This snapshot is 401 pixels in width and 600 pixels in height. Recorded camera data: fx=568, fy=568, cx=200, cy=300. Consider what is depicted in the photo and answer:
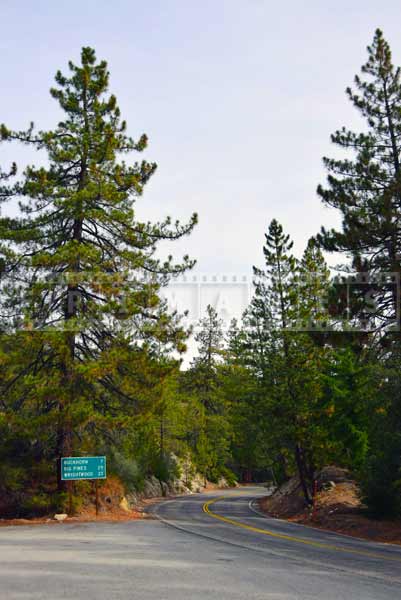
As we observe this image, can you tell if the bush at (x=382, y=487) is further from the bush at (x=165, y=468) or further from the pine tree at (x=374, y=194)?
the bush at (x=165, y=468)

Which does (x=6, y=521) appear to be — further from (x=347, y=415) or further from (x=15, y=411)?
(x=347, y=415)

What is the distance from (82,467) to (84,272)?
7.79m

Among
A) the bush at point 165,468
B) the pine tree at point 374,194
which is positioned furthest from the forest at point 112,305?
the bush at point 165,468

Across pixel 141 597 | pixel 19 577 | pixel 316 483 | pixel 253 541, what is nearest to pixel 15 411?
pixel 253 541

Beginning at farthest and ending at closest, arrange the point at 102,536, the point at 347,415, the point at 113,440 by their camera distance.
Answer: the point at 347,415
the point at 113,440
the point at 102,536

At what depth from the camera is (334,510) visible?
25.5 metres

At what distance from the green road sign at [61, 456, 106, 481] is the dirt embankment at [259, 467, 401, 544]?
32.0 feet

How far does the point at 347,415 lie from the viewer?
3600 centimetres

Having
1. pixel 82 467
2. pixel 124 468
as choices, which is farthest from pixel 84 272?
pixel 124 468

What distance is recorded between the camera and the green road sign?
2212 cm

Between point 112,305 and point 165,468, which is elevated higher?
point 112,305

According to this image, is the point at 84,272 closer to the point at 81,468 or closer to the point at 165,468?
the point at 81,468

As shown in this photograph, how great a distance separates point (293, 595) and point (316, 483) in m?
24.2

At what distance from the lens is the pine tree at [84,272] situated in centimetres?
2227
